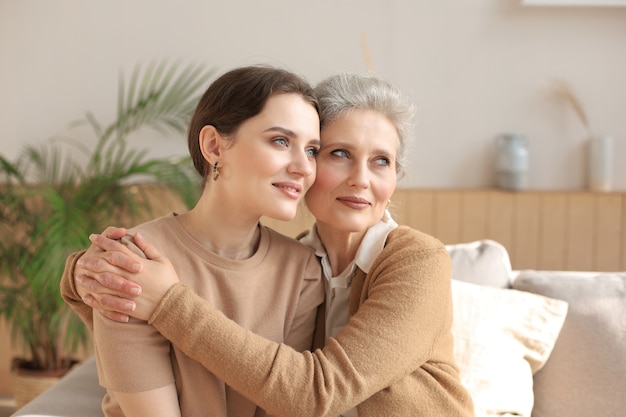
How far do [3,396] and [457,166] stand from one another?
243 cm

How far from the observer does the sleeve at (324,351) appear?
154 cm

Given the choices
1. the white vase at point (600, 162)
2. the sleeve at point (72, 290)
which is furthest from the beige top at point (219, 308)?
the white vase at point (600, 162)

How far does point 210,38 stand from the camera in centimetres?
389

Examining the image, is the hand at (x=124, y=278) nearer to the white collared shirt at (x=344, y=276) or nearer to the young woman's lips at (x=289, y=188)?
the young woman's lips at (x=289, y=188)

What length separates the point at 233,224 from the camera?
174 cm

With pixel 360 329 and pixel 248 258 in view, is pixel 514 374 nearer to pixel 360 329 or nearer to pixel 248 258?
pixel 360 329

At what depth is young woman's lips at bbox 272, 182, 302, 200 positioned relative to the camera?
1692mm

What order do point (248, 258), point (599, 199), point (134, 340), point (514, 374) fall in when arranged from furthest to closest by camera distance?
point (599, 199) < point (514, 374) < point (248, 258) < point (134, 340)

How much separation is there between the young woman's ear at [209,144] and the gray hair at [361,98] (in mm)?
261

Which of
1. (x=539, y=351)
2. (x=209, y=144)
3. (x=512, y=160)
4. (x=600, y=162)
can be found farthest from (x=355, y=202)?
(x=600, y=162)

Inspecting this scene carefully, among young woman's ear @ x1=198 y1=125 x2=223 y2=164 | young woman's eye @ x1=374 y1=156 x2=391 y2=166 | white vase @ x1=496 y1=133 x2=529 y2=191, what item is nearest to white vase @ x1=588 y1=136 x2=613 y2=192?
white vase @ x1=496 y1=133 x2=529 y2=191

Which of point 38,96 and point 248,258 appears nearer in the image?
point 248,258

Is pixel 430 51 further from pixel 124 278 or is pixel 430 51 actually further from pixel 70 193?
pixel 124 278

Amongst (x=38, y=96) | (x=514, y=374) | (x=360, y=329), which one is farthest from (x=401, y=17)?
(x=360, y=329)
